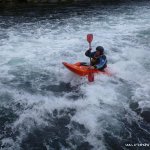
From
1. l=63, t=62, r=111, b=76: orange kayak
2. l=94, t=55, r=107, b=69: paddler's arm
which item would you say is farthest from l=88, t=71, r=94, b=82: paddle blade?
l=94, t=55, r=107, b=69: paddler's arm

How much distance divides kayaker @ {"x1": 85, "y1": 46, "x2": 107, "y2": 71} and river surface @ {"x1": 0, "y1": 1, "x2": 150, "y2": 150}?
0.37m

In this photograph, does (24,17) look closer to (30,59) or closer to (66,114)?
(30,59)

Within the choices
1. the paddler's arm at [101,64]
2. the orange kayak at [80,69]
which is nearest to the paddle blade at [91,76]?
the orange kayak at [80,69]

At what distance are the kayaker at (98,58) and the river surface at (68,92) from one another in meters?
0.37

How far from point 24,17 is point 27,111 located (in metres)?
11.4

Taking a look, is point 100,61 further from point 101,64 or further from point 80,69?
point 80,69

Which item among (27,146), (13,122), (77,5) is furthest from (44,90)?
(77,5)

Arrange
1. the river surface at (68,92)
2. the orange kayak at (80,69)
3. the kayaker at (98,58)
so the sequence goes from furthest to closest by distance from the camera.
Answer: the kayaker at (98,58) < the orange kayak at (80,69) < the river surface at (68,92)

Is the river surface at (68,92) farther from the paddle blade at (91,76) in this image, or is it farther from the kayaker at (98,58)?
the kayaker at (98,58)

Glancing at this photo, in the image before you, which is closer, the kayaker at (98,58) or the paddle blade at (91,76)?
the paddle blade at (91,76)

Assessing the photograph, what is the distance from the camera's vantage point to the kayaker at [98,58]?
7790 millimetres

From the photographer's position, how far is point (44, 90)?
7.61m

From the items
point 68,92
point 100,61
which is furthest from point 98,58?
point 68,92

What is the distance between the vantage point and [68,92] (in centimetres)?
739
